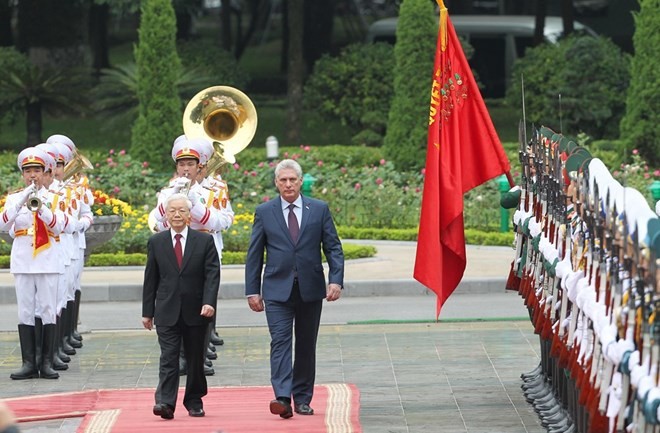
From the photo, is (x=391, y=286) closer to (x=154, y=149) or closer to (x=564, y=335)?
(x=564, y=335)

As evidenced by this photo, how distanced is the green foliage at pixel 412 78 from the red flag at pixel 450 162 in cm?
1610

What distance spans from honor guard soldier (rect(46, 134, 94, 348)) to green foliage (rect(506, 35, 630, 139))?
726 inches

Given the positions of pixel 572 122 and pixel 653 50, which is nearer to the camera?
pixel 653 50

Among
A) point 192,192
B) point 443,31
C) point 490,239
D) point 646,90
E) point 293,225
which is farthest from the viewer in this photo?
point 646,90

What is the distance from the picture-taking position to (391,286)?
19.1m

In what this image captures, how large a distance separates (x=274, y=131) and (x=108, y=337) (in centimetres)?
2236

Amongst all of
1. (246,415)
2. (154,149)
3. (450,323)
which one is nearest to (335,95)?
(154,149)

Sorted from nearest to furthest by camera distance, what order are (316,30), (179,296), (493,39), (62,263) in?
(179,296) → (62,263) → (493,39) → (316,30)

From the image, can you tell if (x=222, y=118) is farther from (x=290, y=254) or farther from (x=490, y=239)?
(x=490, y=239)

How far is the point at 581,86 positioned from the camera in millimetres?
33250

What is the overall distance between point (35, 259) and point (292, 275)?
2.87 metres

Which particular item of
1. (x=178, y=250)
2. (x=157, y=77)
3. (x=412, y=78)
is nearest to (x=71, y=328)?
(x=178, y=250)

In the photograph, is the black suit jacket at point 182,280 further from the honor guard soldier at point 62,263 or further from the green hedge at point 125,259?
the green hedge at point 125,259

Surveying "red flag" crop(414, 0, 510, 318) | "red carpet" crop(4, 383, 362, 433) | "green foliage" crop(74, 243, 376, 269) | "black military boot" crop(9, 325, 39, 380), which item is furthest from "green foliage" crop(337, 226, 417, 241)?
A: "red flag" crop(414, 0, 510, 318)
